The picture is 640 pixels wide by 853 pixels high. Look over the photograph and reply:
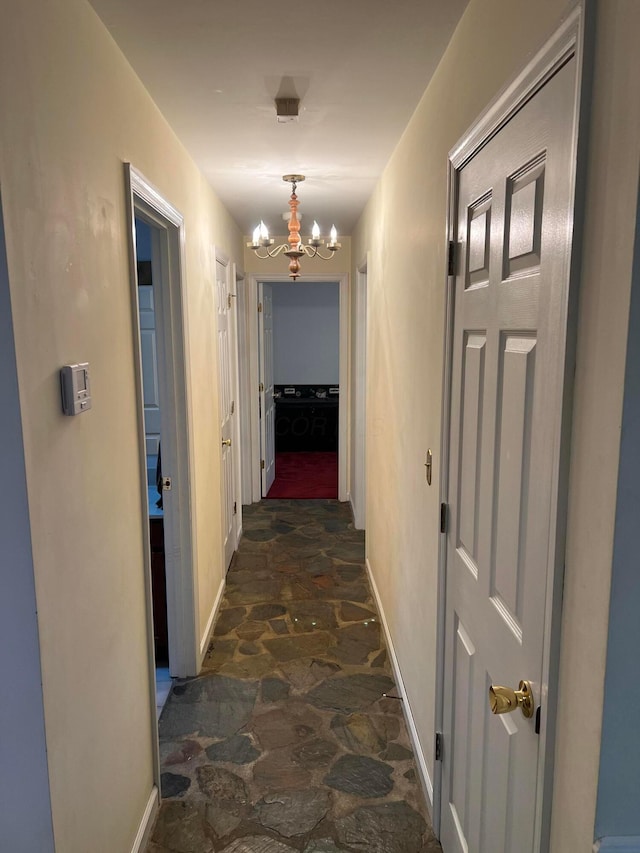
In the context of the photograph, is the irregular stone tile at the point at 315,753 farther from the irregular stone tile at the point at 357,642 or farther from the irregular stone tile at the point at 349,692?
the irregular stone tile at the point at 357,642

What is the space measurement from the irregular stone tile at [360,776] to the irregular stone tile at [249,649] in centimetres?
87

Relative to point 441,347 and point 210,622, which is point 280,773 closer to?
point 210,622

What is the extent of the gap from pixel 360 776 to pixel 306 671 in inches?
28.4

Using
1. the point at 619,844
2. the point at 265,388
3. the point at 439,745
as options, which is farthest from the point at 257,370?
the point at 619,844

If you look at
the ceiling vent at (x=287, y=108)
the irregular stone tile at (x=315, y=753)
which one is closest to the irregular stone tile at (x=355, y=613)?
the irregular stone tile at (x=315, y=753)

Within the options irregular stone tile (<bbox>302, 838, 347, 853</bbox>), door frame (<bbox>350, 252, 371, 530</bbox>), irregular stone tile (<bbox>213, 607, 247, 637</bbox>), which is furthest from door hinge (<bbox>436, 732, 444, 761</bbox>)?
door frame (<bbox>350, 252, 371, 530</bbox>)

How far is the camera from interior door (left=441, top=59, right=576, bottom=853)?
3.32ft

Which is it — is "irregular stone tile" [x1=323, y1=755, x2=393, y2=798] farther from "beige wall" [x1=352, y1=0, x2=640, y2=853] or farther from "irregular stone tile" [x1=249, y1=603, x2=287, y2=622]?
"irregular stone tile" [x1=249, y1=603, x2=287, y2=622]

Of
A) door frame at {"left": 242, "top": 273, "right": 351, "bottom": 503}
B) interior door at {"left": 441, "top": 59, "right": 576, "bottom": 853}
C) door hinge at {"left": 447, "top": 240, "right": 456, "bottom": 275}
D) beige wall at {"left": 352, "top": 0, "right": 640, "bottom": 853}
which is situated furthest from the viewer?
door frame at {"left": 242, "top": 273, "right": 351, "bottom": 503}

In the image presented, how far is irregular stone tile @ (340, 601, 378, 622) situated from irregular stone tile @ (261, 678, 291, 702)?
68 centimetres

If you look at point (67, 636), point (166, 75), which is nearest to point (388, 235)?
point (166, 75)

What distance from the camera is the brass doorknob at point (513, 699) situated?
3.63ft

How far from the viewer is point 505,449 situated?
1252 mm

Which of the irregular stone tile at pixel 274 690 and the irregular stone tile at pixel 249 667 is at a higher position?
the irregular stone tile at pixel 249 667
